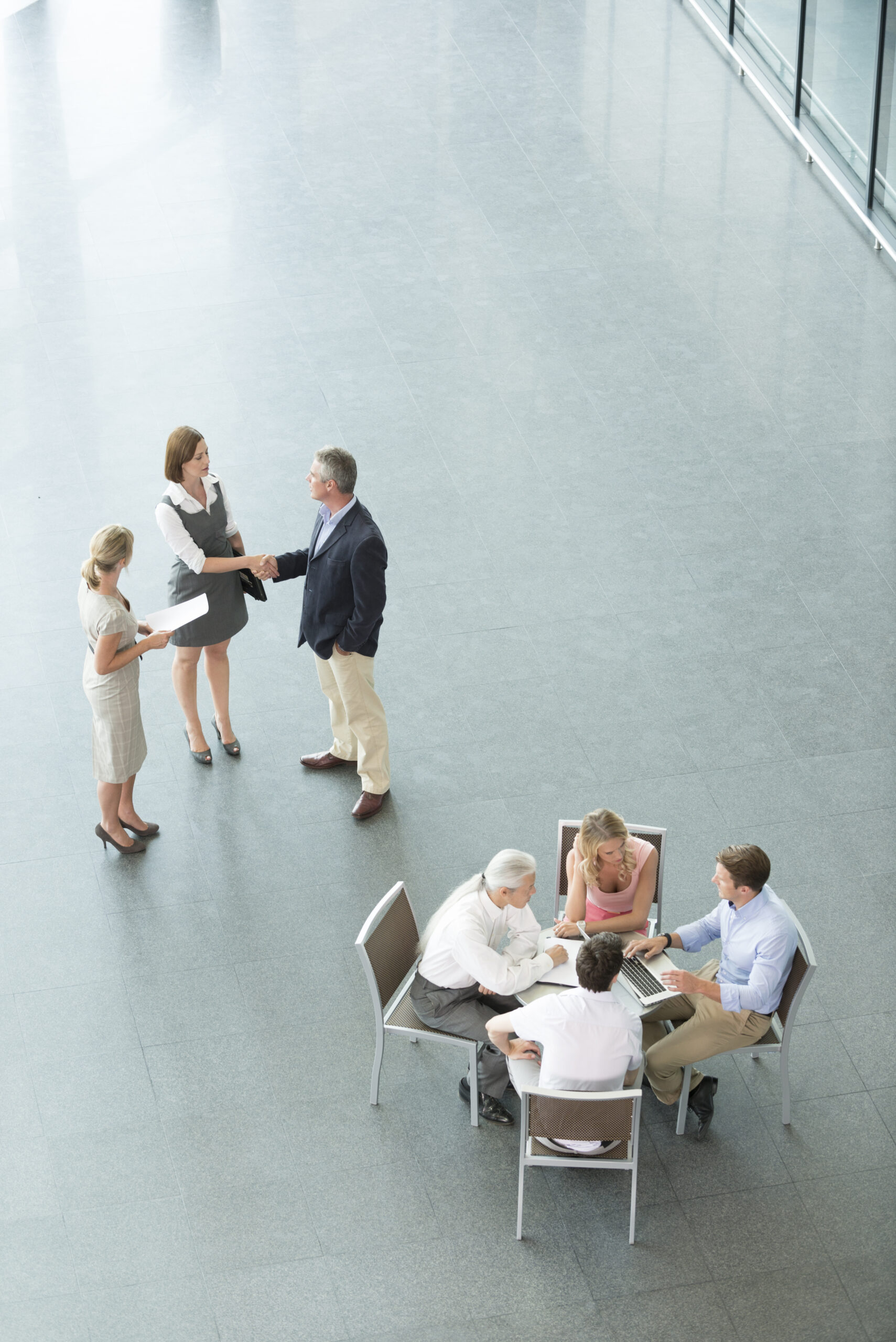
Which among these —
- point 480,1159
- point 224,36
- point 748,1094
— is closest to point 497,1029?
point 480,1159

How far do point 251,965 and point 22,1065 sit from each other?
0.95 m

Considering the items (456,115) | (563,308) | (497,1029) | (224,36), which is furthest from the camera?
(224,36)

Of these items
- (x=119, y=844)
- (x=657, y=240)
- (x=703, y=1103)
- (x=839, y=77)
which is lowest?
(x=703, y=1103)

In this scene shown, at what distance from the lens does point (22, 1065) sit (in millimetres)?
5848

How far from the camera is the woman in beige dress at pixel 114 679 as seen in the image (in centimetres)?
611

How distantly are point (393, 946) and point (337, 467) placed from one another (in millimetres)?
1996

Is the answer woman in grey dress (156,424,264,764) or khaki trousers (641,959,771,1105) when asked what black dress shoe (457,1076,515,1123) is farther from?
woman in grey dress (156,424,264,764)

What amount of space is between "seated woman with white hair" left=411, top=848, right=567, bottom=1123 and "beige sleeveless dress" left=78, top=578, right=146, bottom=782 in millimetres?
1645

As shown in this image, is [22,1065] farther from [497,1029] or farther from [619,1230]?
[619,1230]

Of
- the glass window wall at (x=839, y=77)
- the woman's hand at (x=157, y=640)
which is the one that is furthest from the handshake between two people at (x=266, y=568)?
the glass window wall at (x=839, y=77)

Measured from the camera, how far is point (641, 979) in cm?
538

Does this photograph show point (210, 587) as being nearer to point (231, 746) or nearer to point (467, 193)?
point (231, 746)

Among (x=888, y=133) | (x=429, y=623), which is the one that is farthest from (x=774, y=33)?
(x=429, y=623)

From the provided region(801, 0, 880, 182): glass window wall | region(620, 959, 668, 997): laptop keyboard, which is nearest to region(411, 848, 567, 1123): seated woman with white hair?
region(620, 959, 668, 997): laptop keyboard
